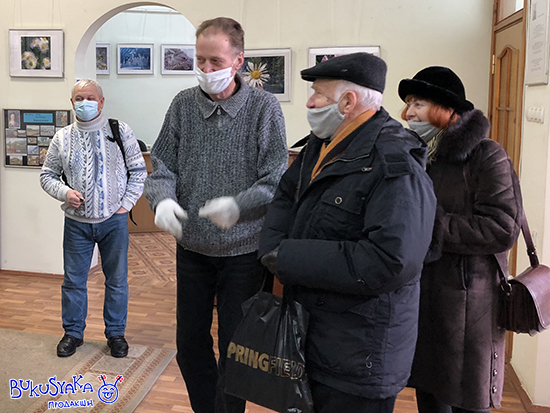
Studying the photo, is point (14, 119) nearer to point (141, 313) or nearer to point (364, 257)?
point (141, 313)

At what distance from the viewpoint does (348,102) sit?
138 cm

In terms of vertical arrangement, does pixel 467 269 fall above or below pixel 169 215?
below

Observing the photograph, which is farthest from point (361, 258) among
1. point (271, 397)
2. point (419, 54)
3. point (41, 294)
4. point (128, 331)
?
point (41, 294)

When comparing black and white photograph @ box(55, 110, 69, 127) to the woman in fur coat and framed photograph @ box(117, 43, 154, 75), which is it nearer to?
framed photograph @ box(117, 43, 154, 75)

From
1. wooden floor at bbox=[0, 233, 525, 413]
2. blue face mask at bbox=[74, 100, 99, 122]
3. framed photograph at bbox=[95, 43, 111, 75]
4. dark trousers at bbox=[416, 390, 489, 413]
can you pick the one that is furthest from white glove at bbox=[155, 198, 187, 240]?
framed photograph at bbox=[95, 43, 111, 75]

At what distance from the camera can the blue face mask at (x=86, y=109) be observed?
119 inches

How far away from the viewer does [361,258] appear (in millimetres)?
1250

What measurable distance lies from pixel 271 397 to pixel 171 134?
40.7 inches

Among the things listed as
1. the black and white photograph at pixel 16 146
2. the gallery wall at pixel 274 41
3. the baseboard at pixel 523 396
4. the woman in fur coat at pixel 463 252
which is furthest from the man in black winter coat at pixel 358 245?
the black and white photograph at pixel 16 146

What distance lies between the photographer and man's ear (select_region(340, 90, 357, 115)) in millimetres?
1368

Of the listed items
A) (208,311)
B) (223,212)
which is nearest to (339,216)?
(223,212)

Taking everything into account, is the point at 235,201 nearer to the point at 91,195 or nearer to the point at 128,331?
the point at 91,195

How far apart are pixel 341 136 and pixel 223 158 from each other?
0.61m

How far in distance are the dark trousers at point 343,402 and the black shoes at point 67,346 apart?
7.55ft
